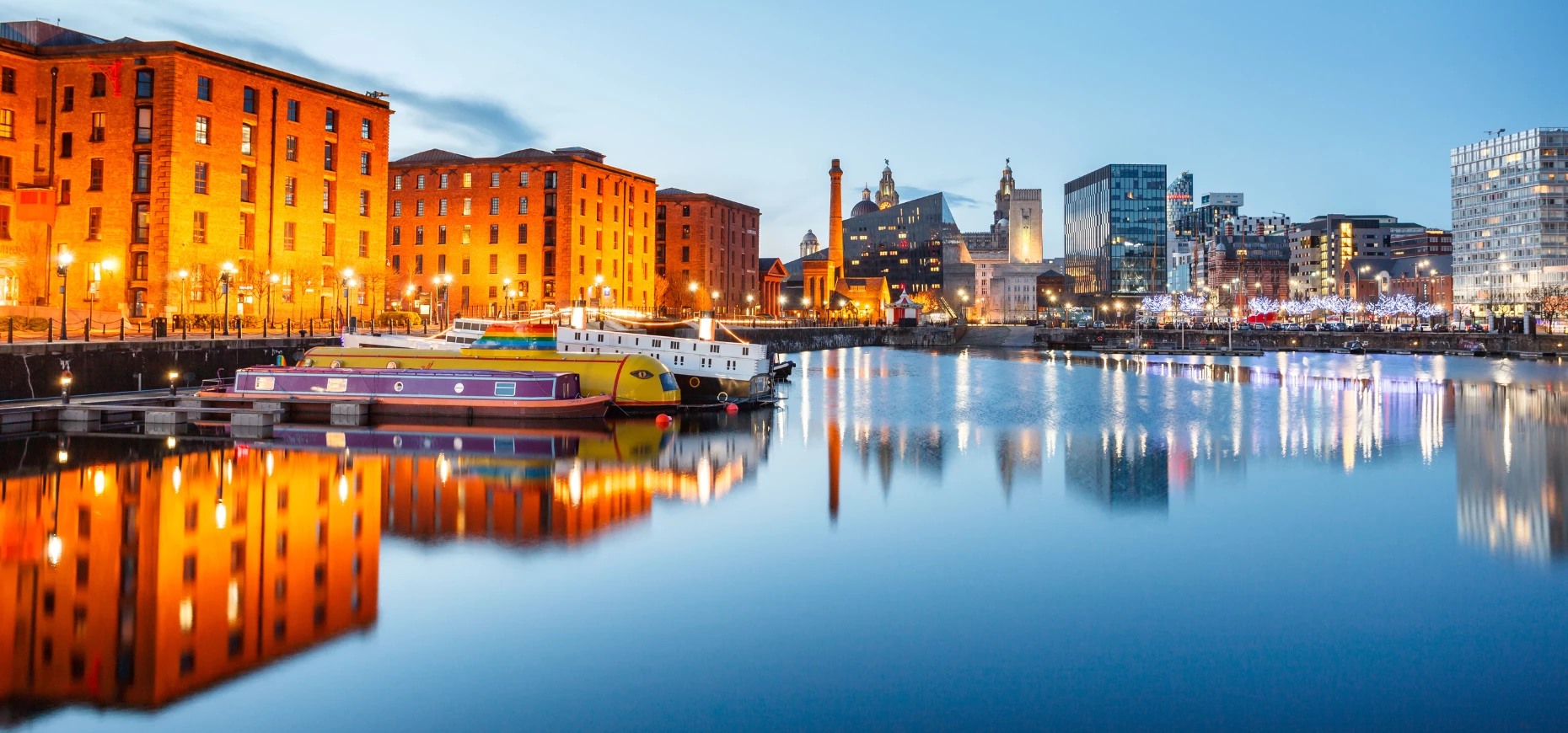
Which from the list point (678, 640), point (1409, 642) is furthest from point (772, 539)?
point (1409, 642)

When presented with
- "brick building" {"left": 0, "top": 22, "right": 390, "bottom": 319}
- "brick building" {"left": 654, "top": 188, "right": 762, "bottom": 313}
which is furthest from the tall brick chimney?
"brick building" {"left": 0, "top": 22, "right": 390, "bottom": 319}

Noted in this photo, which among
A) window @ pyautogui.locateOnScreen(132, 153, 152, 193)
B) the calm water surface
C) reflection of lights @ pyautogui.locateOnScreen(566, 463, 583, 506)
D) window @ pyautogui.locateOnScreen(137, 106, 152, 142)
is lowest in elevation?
the calm water surface

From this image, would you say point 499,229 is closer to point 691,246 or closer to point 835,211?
point 691,246

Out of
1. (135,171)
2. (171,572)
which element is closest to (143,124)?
(135,171)

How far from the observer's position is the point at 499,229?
9856cm

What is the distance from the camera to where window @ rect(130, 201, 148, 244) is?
59312 millimetres

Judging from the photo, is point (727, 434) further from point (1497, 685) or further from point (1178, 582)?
point (1497, 685)

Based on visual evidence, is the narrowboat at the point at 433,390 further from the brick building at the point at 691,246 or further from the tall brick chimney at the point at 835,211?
the tall brick chimney at the point at 835,211

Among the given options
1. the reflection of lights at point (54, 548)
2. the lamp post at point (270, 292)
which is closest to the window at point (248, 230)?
the lamp post at point (270, 292)

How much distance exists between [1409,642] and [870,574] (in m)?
7.92

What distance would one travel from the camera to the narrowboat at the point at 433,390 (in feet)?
129

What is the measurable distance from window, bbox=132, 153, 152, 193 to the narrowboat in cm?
2569

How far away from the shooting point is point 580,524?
2211 cm

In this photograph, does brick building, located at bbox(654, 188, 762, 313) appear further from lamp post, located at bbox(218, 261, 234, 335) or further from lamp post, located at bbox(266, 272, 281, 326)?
lamp post, located at bbox(218, 261, 234, 335)
